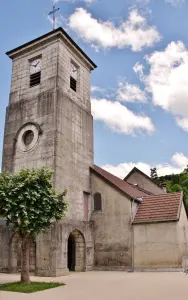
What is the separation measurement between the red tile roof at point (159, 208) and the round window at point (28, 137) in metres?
10.1

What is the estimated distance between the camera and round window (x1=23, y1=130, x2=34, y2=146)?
23002 millimetres

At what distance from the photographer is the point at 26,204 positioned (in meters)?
14.2

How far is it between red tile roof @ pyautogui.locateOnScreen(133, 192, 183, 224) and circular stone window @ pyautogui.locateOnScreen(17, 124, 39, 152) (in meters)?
9.67

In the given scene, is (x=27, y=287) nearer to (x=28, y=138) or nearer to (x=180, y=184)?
(x=28, y=138)

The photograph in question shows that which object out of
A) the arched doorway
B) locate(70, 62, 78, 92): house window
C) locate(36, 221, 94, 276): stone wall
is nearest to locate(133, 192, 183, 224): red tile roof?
the arched doorway

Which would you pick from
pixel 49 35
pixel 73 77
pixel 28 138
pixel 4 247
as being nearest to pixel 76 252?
pixel 4 247

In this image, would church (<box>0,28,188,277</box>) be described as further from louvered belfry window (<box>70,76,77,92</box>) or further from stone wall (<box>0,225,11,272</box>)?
louvered belfry window (<box>70,76,77,92</box>)

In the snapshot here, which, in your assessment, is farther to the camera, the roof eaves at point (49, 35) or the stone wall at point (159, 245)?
the roof eaves at point (49, 35)

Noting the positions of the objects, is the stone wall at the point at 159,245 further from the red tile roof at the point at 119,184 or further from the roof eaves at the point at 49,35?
the roof eaves at the point at 49,35

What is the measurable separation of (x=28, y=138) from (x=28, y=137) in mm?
94

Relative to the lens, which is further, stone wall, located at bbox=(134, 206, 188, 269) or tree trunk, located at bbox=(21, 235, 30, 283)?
stone wall, located at bbox=(134, 206, 188, 269)

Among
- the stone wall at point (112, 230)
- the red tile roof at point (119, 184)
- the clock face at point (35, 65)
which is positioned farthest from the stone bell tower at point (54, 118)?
the red tile roof at point (119, 184)

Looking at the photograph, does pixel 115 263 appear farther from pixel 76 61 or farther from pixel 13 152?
pixel 76 61

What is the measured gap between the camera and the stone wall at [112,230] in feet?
70.8
